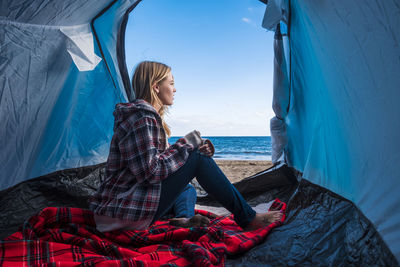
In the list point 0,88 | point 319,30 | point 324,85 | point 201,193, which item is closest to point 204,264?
point 324,85

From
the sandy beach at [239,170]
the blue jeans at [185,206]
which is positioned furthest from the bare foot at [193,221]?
the sandy beach at [239,170]

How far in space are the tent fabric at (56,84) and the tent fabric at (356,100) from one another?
114cm

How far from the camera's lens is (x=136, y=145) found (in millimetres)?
867

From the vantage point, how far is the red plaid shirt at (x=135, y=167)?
85cm

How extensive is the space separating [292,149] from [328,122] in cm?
76

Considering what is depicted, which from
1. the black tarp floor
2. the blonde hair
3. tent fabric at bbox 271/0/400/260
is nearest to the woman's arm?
the blonde hair

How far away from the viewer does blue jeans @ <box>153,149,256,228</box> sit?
37.1 inches

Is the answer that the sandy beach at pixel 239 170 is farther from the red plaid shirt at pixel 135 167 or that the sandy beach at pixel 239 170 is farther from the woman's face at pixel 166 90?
the red plaid shirt at pixel 135 167

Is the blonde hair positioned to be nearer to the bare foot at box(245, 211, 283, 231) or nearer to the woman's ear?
the woman's ear

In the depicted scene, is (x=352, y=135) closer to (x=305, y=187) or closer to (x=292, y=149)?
(x=305, y=187)

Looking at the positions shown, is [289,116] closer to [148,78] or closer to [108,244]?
[148,78]

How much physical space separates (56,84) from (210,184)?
1.13 metres

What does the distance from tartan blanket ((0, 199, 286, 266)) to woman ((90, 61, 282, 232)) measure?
64 millimetres

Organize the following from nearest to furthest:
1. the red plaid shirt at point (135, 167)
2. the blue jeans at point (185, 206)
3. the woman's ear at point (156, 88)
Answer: the red plaid shirt at point (135, 167), the woman's ear at point (156, 88), the blue jeans at point (185, 206)
